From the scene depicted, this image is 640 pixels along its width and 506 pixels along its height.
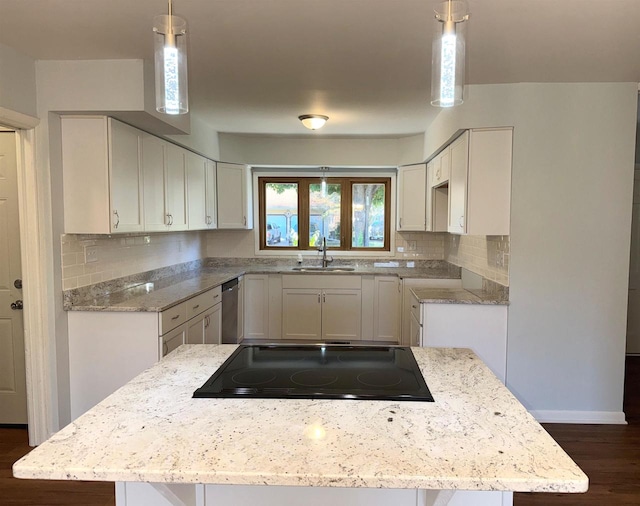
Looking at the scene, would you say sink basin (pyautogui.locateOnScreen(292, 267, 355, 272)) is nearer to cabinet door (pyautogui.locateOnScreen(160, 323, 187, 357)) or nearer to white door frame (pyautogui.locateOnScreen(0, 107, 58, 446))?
cabinet door (pyautogui.locateOnScreen(160, 323, 187, 357))

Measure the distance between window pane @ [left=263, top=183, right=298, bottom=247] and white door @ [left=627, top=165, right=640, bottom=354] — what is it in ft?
13.1

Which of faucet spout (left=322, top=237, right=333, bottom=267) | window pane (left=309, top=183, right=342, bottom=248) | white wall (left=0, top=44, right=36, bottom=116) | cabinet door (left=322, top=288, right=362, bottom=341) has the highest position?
white wall (left=0, top=44, right=36, bottom=116)

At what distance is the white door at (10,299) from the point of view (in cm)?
291

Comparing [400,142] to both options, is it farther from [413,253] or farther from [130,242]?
[130,242]

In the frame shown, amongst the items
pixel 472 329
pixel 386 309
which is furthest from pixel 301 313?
pixel 472 329

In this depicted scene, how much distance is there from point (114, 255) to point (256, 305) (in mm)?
1998

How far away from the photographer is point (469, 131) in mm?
3041

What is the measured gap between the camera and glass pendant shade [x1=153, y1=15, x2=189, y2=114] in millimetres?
1228

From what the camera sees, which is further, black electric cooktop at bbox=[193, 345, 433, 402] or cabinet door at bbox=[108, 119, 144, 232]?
cabinet door at bbox=[108, 119, 144, 232]

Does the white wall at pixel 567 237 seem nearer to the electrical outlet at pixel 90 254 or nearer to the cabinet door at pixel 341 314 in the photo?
the cabinet door at pixel 341 314

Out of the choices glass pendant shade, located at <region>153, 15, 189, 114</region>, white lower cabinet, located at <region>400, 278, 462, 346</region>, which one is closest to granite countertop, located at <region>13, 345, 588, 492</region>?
glass pendant shade, located at <region>153, 15, 189, 114</region>

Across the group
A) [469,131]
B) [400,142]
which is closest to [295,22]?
[469,131]

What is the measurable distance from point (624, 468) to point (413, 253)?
3.16 meters

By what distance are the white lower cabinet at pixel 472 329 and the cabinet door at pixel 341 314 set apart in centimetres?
184
